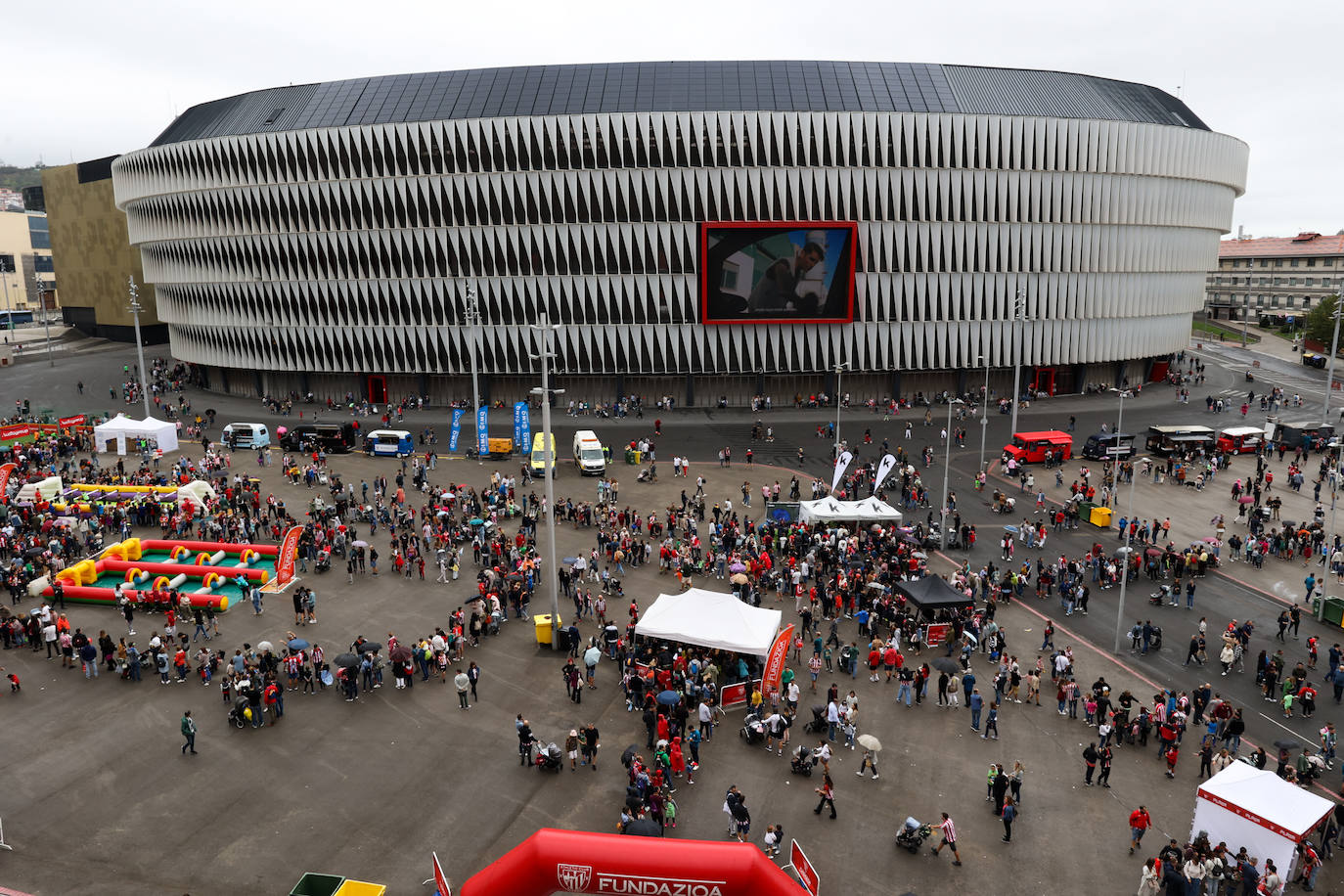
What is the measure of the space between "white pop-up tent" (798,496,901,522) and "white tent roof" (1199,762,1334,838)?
21.2 meters

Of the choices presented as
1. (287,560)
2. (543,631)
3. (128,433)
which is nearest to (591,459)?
(287,560)

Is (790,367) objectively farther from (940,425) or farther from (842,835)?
(842,835)

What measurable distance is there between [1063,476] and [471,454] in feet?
124

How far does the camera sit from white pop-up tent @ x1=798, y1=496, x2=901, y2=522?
40.1 m

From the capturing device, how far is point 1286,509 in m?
45.8

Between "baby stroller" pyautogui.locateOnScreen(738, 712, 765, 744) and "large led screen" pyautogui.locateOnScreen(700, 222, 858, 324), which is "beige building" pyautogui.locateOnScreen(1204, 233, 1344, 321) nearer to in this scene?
"large led screen" pyautogui.locateOnScreen(700, 222, 858, 324)

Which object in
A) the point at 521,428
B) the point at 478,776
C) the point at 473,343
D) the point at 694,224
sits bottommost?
the point at 478,776

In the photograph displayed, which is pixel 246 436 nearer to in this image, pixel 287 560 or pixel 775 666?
pixel 287 560

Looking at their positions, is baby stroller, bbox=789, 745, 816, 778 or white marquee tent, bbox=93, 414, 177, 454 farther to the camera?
white marquee tent, bbox=93, 414, 177, 454

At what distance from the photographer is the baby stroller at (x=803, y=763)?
22.4 metres

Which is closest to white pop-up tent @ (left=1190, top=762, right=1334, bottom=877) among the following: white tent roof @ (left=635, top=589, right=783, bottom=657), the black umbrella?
white tent roof @ (left=635, top=589, right=783, bottom=657)

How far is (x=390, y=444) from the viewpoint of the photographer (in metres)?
58.7

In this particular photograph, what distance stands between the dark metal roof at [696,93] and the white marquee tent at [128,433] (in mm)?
31508

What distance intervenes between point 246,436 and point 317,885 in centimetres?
4927
